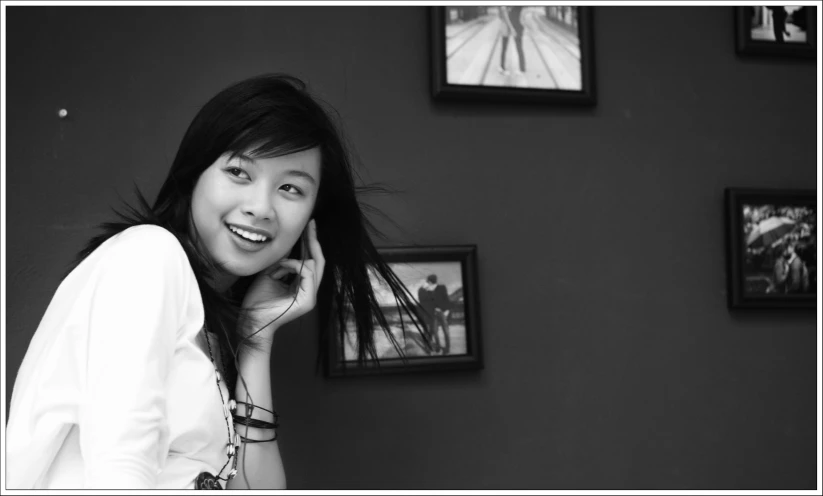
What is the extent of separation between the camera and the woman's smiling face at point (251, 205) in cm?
124

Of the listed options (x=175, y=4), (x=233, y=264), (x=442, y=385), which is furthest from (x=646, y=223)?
(x=175, y=4)

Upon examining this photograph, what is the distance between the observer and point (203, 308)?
113 cm

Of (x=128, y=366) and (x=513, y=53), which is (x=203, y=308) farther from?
(x=513, y=53)

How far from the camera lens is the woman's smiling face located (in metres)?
1.24

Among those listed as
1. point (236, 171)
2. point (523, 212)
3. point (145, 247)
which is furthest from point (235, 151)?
point (523, 212)

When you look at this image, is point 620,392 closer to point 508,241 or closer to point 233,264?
point 508,241

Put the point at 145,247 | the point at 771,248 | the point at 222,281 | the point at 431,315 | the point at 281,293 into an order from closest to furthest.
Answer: the point at 145,247
the point at 222,281
the point at 281,293
the point at 431,315
the point at 771,248

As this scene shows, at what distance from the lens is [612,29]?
191 centimetres

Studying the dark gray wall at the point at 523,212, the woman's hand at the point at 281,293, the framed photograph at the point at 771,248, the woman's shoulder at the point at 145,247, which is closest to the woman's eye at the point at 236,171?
the woman's shoulder at the point at 145,247

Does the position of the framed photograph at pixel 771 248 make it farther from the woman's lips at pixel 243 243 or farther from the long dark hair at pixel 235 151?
the woman's lips at pixel 243 243

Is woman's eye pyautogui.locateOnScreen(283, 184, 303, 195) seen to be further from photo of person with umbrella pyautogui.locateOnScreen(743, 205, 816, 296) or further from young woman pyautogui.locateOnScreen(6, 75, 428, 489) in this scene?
photo of person with umbrella pyautogui.locateOnScreen(743, 205, 816, 296)

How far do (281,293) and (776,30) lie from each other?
1519 millimetres

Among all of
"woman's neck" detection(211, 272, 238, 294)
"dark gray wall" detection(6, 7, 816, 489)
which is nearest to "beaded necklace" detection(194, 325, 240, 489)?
"woman's neck" detection(211, 272, 238, 294)

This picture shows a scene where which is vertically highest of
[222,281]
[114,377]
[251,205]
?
[251,205]
